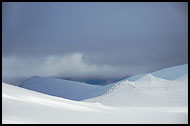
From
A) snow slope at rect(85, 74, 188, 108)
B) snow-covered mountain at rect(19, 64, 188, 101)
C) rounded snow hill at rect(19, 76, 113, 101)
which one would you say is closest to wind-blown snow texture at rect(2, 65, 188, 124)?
snow slope at rect(85, 74, 188, 108)

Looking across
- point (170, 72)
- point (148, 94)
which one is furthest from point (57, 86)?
point (148, 94)

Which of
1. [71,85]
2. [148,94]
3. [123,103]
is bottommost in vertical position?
[123,103]

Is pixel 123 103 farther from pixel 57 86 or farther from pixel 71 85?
pixel 57 86

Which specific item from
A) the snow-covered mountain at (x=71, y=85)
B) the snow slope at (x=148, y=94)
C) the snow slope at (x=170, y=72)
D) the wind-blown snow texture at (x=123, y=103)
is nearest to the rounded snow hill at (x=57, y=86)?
the snow-covered mountain at (x=71, y=85)

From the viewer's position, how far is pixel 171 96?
25.4 m

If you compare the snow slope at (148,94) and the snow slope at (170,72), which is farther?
the snow slope at (170,72)

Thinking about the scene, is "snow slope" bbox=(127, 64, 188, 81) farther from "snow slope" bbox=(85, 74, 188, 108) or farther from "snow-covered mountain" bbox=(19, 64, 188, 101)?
"snow slope" bbox=(85, 74, 188, 108)

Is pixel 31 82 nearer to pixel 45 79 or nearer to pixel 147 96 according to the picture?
pixel 45 79

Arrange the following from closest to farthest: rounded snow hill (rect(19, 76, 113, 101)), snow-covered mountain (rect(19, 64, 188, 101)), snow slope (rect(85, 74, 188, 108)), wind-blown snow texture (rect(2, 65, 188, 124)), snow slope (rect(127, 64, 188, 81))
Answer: wind-blown snow texture (rect(2, 65, 188, 124))
snow slope (rect(85, 74, 188, 108))
snow slope (rect(127, 64, 188, 81))
snow-covered mountain (rect(19, 64, 188, 101))
rounded snow hill (rect(19, 76, 113, 101))

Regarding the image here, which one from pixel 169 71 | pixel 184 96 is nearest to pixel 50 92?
pixel 169 71

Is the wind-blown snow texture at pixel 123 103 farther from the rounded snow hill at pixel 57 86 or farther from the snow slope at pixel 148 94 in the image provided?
the rounded snow hill at pixel 57 86

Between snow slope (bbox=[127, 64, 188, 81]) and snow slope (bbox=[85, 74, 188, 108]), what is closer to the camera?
snow slope (bbox=[85, 74, 188, 108])

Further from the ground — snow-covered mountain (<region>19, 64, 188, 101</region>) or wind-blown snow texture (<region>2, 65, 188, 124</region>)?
snow-covered mountain (<region>19, 64, 188, 101</region>)

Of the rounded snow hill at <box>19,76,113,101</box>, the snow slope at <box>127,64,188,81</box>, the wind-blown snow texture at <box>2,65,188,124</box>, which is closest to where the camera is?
the wind-blown snow texture at <box>2,65,188,124</box>
